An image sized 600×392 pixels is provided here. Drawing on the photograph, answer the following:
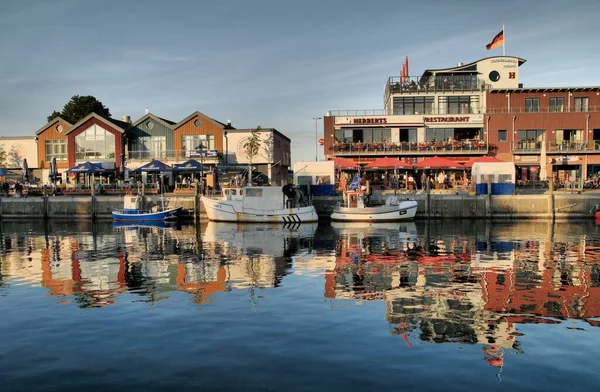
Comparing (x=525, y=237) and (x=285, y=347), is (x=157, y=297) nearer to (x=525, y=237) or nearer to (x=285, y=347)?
(x=285, y=347)

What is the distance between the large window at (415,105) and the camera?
62312 mm

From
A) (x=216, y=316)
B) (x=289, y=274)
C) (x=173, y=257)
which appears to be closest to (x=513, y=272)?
(x=289, y=274)

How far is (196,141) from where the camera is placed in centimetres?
6081

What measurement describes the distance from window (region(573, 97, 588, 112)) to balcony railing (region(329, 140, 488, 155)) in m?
12.0

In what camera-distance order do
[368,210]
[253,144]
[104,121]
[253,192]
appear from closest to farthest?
[368,210] < [253,192] < [253,144] < [104,121]

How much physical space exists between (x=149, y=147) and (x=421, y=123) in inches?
1229

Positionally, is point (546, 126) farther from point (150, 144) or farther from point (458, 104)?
point (150, 144)

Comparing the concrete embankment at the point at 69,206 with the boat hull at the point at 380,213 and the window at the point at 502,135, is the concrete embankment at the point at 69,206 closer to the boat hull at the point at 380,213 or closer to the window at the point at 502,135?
the boat hull at the point at 380,213

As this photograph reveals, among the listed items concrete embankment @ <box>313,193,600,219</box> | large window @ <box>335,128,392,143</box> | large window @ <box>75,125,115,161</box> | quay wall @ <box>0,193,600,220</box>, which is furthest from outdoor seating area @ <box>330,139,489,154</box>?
large window @ <box>75,125,115,161</box>

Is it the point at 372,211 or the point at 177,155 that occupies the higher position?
the point at 177,155

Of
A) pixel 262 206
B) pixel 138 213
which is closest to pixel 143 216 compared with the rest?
pixel 138 213

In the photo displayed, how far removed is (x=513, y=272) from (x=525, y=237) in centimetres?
1352

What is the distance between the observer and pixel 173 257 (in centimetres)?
Result: 2500

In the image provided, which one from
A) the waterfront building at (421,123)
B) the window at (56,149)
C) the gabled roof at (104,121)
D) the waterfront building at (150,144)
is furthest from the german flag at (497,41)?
the window at (56,149)
